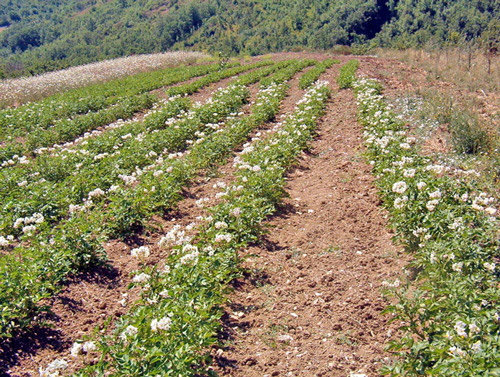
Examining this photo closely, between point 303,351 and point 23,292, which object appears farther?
point 23,292

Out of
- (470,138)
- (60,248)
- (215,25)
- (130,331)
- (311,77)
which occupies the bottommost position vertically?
(215,25)

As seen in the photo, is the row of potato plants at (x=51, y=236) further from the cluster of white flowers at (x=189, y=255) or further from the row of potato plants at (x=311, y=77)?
the row of potato plants at (x=311, y=77)

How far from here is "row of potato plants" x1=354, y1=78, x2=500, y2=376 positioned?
2594 mm

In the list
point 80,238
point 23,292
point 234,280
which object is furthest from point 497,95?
point 23,292

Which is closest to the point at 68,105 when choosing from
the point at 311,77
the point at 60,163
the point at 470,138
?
the point at 60,163

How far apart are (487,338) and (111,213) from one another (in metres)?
4.86

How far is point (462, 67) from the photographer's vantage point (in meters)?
17.4

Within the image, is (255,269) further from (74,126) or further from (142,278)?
(74,126)

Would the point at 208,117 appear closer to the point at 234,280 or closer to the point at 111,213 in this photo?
the point at 111,213

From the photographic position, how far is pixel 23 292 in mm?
3891

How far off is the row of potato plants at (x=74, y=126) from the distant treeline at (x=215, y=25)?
26319 mm

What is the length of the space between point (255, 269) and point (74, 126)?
9.59m

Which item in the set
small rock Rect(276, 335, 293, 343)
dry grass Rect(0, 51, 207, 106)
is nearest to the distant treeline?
dry grass Rect(0, 51, 207, 106)

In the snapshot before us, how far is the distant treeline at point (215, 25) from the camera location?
57.2 metres
